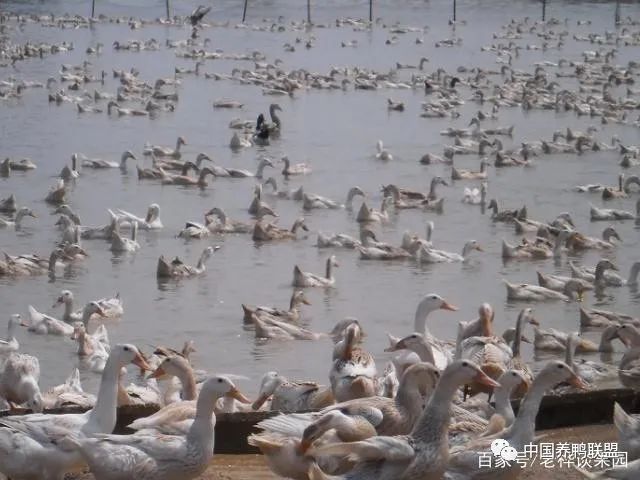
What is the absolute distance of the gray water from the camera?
1543 cm

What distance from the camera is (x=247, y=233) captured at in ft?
68.6

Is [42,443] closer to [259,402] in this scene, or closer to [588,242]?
[259,402]

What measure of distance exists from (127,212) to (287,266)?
12.6 feet

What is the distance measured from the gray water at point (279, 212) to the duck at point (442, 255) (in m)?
0.17

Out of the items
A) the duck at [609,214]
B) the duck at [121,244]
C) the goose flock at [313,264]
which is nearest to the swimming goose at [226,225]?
the goose flock at [313,264]

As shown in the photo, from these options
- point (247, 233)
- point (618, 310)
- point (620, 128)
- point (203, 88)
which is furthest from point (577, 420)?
point (203, 88)

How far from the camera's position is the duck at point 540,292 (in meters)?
17.1

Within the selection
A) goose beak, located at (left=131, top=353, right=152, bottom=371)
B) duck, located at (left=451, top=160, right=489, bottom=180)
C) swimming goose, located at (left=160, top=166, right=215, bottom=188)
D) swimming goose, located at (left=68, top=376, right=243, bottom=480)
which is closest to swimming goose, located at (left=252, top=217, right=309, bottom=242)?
swimming goose, located at (left=160, top=166, right=215, bottom=188)

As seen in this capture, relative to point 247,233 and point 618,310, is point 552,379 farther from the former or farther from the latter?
point 247,233

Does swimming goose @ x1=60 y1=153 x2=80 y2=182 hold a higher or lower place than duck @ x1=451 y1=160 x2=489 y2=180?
higher

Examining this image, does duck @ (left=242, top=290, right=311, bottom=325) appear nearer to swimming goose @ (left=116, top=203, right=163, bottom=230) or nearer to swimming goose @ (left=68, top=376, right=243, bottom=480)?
swimming goose @ (left=116, top=203, right=163, bottom=230)

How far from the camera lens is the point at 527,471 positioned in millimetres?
8609

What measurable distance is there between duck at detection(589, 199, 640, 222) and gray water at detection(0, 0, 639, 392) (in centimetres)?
21

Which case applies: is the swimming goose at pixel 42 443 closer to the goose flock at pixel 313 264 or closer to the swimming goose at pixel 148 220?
the goose flock at pixel 313 264
